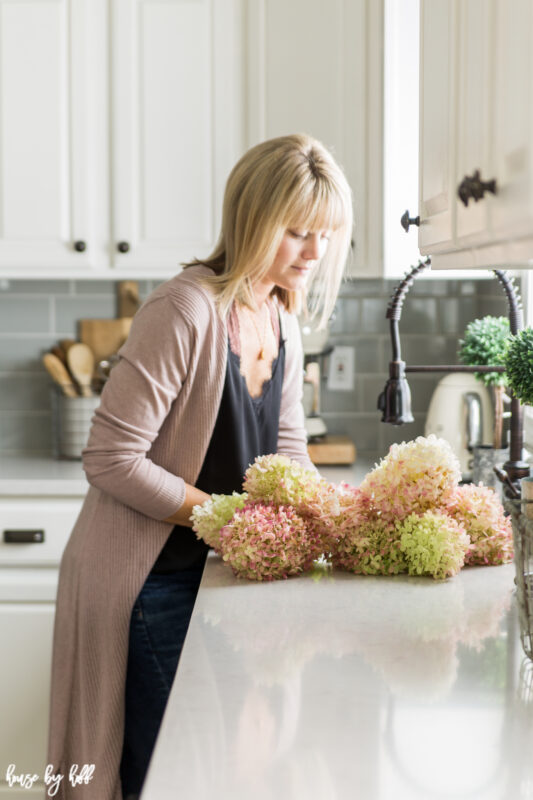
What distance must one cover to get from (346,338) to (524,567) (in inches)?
76.2

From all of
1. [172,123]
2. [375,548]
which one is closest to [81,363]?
[172,123]

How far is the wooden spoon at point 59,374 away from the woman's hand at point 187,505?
127 centimetres

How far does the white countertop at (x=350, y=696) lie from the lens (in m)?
0.69

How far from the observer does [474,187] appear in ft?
2.75

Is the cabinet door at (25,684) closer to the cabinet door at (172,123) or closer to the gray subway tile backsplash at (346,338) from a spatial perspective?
the gray subway tile backsplash at (346,338)

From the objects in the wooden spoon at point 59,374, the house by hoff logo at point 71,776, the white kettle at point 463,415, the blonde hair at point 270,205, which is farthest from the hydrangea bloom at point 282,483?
the wooden spoon at point 59,374

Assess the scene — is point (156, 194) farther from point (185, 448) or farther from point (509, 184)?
point (509, 184)

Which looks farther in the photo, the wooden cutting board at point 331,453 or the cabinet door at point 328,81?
the wooden cutting board at point 331,453

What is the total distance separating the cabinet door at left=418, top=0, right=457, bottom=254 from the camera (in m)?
1.01

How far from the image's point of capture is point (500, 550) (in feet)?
4.11

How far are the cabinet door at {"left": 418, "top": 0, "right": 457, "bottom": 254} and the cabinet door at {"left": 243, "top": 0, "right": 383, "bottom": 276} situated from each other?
118cm

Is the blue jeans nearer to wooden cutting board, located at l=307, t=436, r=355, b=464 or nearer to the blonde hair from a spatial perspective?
the blonde hair

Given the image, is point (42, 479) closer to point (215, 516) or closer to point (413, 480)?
point (215, 516)

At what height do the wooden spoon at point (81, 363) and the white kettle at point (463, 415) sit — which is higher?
the wooden spoon at point (81, 363)
